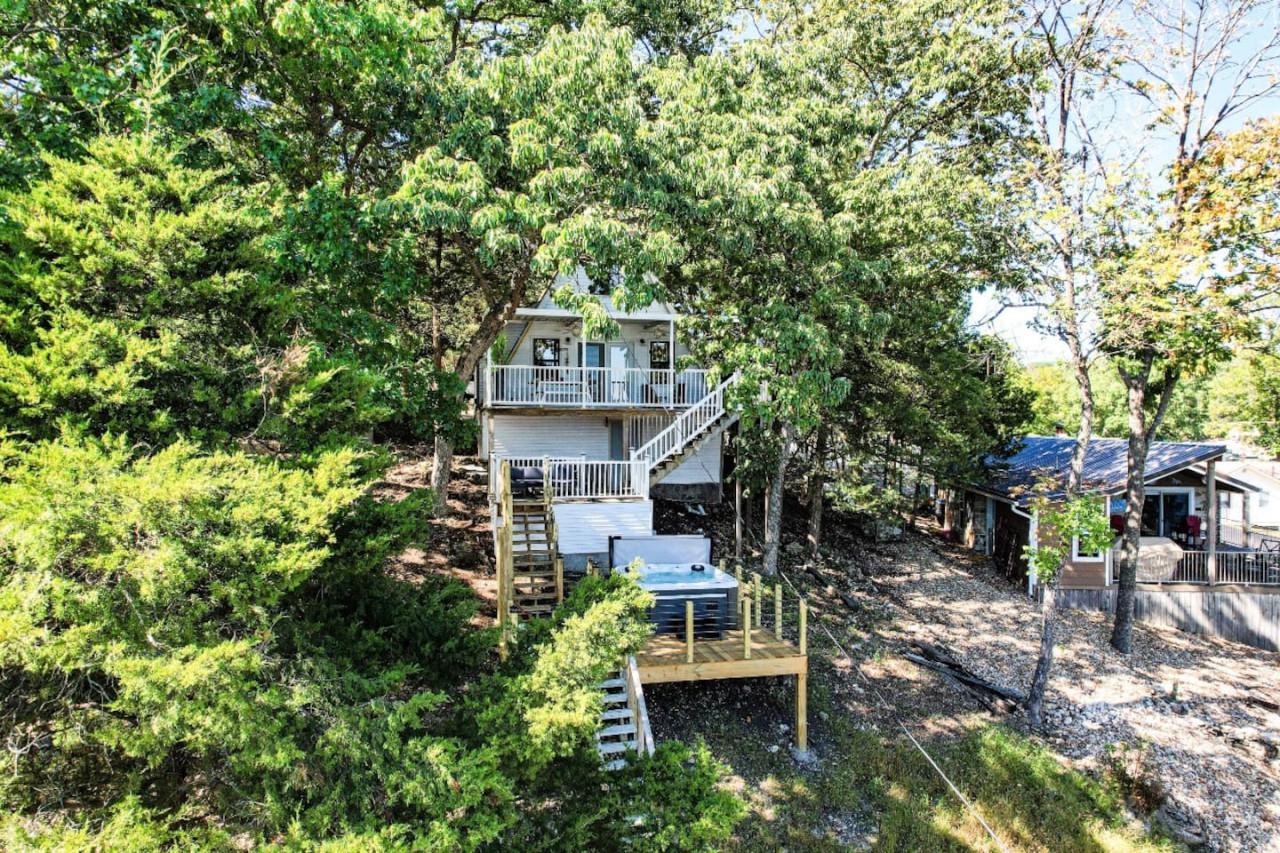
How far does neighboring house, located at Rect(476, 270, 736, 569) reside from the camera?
50.0ft

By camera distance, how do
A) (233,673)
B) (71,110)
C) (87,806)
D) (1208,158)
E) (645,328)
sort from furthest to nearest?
1. (645,328)
2. (1208,158)
3. (71,110)
4. (87,806)
5. (233,673)

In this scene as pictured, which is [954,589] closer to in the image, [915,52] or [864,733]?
[864,733]

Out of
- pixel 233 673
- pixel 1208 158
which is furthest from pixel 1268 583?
pixel 233 673

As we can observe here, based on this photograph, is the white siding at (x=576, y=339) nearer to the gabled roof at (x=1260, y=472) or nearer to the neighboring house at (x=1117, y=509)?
the neighboring house at (x=1117, y=509)

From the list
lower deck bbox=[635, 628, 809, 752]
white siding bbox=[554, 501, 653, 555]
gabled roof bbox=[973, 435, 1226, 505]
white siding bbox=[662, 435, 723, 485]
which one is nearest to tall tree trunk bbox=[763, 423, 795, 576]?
white siding bbox=[554, 501, 653, 555]

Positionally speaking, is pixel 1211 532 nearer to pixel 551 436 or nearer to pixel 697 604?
pixel 697 604

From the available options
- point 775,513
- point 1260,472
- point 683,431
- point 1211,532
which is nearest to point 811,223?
point 683,431

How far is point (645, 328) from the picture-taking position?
2005cm

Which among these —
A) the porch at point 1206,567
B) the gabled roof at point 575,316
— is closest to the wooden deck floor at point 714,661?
the gabled roof at point 575,316

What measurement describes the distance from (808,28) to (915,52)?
2.91 meters

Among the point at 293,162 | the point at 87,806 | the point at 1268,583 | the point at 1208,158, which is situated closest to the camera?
the point at 87,806

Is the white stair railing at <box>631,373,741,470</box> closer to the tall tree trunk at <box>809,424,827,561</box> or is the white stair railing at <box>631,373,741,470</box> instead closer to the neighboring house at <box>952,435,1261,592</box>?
the tall tree trunk at <box>809,424,827,561</box>

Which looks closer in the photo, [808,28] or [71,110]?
[71,110]

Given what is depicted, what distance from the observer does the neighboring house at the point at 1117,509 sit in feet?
59.5
